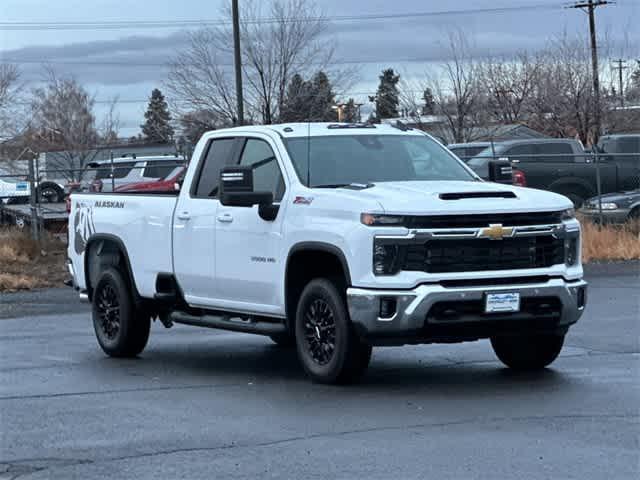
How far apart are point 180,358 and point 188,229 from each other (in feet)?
4.90

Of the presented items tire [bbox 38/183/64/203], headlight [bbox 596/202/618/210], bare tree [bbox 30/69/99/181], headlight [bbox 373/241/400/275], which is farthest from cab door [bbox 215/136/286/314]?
Result: bare tree [bbox 30/69/99/181]

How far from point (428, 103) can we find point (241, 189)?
38.5 m

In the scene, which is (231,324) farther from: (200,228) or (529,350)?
(529,350)

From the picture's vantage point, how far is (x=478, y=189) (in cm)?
1012

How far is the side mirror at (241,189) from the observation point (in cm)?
1054

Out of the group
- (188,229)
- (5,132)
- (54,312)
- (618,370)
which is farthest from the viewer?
(5,132)

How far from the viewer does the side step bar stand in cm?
1073

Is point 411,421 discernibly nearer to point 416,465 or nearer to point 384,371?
point 416,465

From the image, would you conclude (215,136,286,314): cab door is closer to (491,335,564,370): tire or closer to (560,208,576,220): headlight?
(491,335,564,370): tire

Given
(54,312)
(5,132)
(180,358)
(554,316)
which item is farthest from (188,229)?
(5,132)

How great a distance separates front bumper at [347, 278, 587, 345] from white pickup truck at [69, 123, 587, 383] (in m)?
0.01

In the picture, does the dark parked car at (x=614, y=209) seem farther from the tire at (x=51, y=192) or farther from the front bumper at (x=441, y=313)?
the tire at (x=51, y=192)

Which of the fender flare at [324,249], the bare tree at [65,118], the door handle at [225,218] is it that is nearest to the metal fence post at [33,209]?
the door handle at [225,218]

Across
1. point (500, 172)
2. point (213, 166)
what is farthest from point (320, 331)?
point (500, 172)
